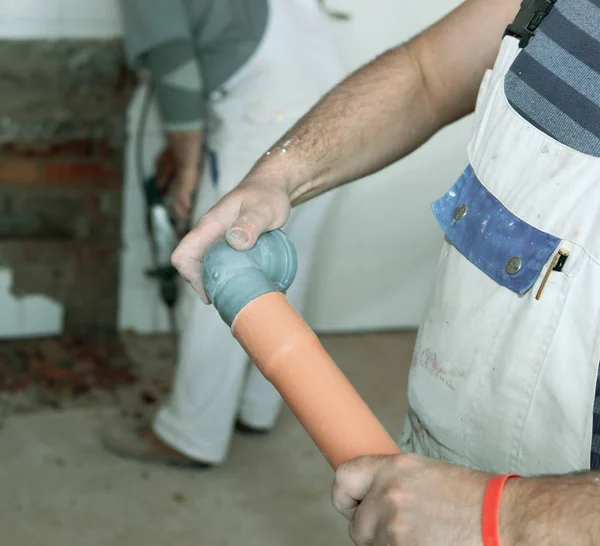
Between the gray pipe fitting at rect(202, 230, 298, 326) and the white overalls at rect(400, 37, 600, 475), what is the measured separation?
0.21m

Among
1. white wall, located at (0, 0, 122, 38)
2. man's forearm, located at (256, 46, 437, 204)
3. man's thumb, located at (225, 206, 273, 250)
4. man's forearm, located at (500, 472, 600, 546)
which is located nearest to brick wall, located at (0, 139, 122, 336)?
white wall, located at (0, 0, 122, 38)

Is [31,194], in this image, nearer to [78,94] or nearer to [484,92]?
[78,94]

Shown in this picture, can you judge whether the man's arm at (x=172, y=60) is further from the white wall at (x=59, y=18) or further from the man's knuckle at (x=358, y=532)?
the man's knuckle at (x=358, y=532)

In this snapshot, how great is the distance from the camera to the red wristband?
2.39ft

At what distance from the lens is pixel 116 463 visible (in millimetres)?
2312

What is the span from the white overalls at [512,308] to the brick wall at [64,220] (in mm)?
1725

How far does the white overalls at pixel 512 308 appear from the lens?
0.91m

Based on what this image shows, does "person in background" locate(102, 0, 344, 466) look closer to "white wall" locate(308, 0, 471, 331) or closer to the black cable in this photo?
the black cable

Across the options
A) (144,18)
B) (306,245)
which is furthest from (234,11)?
(306,245)

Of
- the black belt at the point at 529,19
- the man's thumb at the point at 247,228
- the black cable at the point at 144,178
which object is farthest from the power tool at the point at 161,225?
the black belt at the point at 529,19

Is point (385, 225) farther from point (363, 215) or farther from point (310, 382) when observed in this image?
point (310, 382)

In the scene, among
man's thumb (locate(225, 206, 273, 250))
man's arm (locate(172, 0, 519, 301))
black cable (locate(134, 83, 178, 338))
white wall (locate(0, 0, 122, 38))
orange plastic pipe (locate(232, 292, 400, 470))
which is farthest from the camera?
black cable (locate(134, 83, 178, 338))

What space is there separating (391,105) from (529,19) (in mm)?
246

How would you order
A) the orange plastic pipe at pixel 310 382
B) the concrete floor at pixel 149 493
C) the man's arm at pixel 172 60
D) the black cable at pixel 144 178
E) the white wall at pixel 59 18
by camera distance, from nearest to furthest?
1. the orange plastic pipe at pixel 310 382
2. the man's arm at pixel 172 60
3. the concrete floor at pixel 149 493
4. the white wall at pixel 59 18
5. the black cable at pixel 144 178
